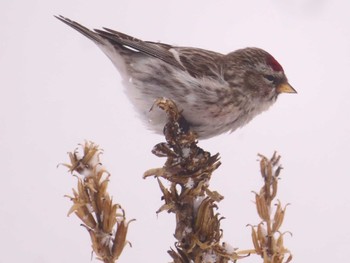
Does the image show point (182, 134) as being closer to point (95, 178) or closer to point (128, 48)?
point (95, 178)

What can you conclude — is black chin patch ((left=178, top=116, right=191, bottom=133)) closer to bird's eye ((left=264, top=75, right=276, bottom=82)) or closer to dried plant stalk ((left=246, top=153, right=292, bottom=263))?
dried plant stalk ((left=246, top=153, right=292, bottom=263))

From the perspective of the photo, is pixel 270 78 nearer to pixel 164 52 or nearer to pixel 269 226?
pixel 164 52

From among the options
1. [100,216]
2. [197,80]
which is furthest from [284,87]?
[100,216]

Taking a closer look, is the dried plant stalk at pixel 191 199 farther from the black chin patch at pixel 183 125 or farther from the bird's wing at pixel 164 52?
the bird's wing at pixel 164 52

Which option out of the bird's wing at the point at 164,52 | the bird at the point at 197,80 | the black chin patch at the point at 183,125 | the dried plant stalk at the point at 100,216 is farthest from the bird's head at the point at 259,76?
the dried plant stalk at the point at 100,216

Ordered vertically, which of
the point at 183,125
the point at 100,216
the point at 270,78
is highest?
the point at 270,78

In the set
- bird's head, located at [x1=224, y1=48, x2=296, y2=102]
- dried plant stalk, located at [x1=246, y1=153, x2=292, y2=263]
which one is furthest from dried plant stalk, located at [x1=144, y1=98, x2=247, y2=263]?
bird's head, located at [x1=224, y1=48, x2=296, y2=102]

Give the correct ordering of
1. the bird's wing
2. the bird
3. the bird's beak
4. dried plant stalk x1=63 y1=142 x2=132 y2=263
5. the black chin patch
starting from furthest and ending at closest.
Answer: the bird's beak → the bird's wing → the bird → the black chin patch → dried plant stalk x1=63 y1=142 x2=132 y2=263
